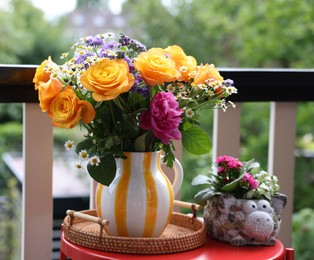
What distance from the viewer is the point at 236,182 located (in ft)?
4.52

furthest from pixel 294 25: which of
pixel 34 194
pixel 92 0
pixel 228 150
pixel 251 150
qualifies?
pixel 92 0

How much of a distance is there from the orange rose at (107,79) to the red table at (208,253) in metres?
0.32

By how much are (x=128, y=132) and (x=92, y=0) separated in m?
12.5

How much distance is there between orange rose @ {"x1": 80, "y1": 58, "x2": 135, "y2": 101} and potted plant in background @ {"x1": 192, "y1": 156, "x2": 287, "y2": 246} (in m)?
0.34

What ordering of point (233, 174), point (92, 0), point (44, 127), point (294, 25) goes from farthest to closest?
point (92, 0)
point (294, 25)
point (44, 127)
point (233, 174)

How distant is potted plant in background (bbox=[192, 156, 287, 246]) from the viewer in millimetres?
1346

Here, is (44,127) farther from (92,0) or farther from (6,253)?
(92,0)

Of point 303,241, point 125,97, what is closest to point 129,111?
point 125,97

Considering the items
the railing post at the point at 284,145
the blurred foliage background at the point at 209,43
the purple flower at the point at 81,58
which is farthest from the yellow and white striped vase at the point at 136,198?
the blurred foliage background at the point at 209,43

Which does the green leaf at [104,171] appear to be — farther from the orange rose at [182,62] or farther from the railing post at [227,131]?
the railing post at [227,131]

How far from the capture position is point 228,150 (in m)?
1.77

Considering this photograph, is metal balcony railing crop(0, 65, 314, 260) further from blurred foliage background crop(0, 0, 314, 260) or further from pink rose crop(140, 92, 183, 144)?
blurred foliage background crop(0, 0, 314, 260)

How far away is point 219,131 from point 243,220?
1.48 feet

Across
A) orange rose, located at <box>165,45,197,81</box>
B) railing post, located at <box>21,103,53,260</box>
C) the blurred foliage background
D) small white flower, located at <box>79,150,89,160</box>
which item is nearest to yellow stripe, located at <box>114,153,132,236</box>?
small white flower, located at <box>79,150,89,160</box>
